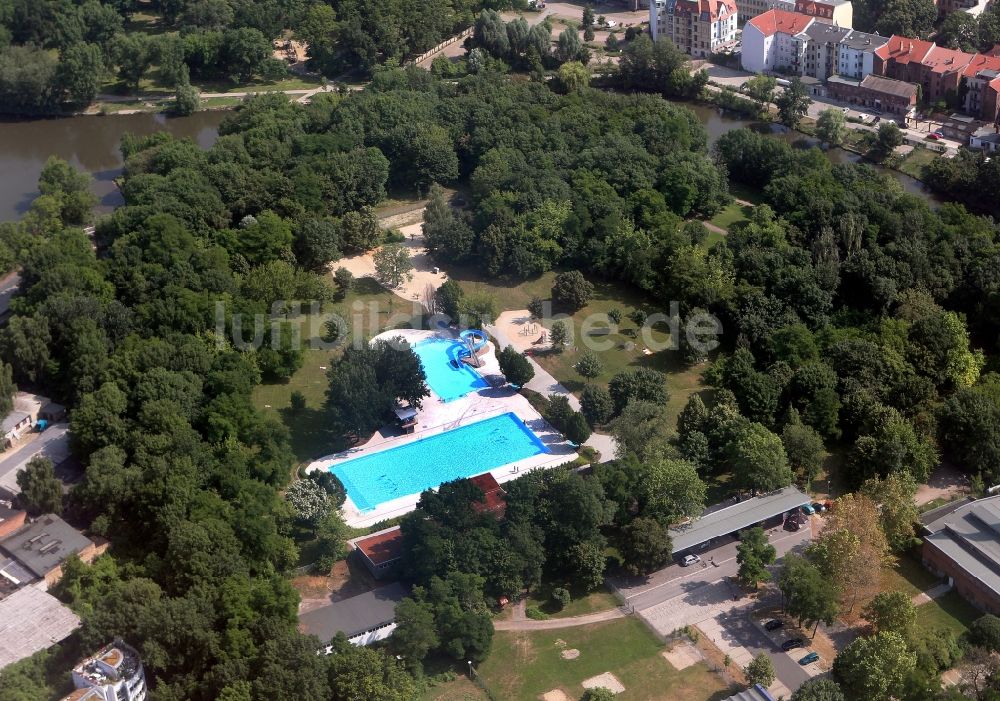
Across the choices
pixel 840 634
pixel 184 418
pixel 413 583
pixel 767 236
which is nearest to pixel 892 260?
pixel 767 236

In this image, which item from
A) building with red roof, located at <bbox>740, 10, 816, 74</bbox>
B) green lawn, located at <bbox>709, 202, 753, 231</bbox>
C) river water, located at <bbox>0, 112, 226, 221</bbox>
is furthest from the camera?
building with red roof, located at <bbox>740, 10, 816, 74</bbox>

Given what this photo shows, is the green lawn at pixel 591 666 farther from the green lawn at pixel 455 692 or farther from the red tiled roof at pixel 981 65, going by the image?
the red tiled roof at pixel 981 65

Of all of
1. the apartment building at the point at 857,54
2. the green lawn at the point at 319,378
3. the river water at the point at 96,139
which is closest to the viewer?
the green lawn at the point at 319,378

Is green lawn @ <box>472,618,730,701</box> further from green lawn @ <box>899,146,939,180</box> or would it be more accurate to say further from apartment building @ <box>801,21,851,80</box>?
apartment building @ <box>801,21,851,80</box>

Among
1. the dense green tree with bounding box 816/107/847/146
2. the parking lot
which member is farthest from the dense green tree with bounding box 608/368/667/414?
the dense green tree with bounding box 816/107/847/146

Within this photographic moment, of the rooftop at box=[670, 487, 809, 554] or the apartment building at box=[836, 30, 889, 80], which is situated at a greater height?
the apartment building at box=[836, 30, 889, 80]

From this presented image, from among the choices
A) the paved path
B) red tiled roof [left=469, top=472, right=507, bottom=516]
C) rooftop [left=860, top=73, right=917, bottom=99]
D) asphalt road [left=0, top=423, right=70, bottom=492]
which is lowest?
the paved path

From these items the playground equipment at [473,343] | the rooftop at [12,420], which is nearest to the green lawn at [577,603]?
the playground equipment at [473,343]

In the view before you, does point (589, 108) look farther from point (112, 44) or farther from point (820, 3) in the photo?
point (112, 44)
